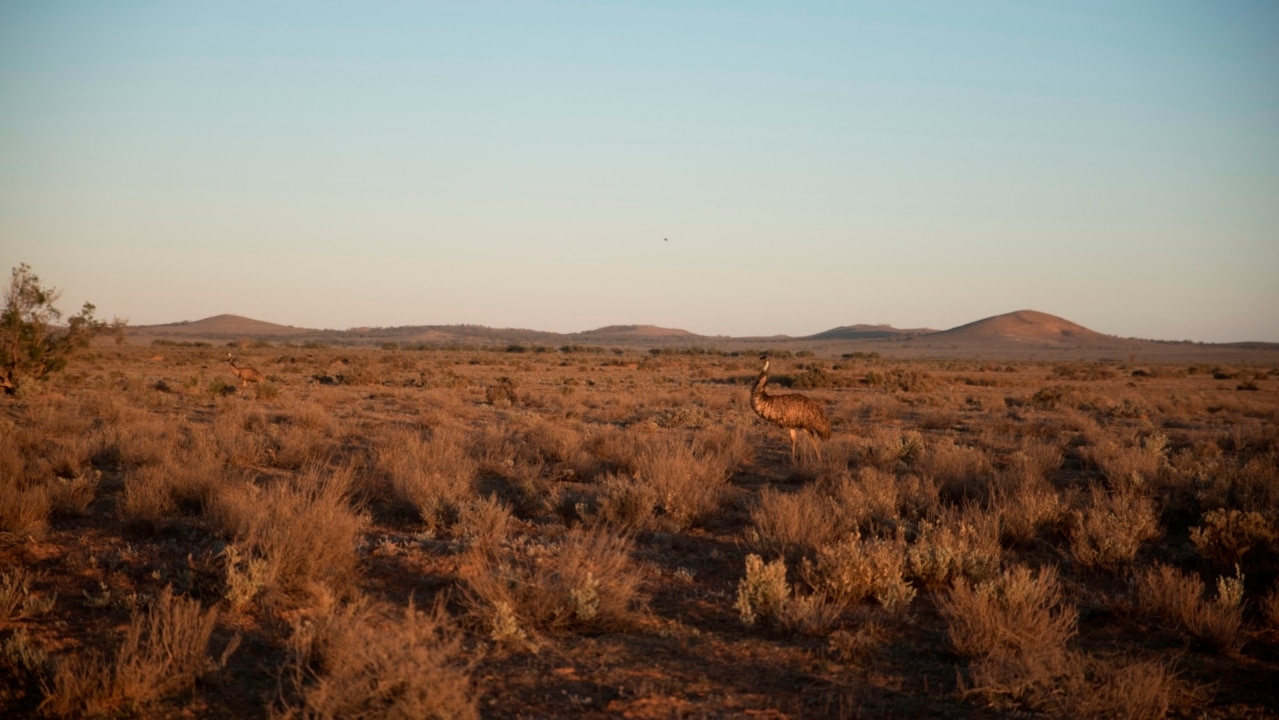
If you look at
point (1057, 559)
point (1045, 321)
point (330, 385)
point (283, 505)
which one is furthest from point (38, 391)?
point (1045, 321)

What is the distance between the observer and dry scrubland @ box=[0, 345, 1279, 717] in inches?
195

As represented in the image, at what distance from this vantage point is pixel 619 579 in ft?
21.6

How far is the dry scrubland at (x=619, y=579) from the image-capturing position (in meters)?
4.96

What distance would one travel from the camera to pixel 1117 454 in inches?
515

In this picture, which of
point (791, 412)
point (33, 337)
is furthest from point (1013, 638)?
point (33, 337)

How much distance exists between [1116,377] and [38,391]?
46.7 metres

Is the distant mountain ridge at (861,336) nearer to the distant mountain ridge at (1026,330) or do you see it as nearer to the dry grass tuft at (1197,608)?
the distant mountain ridge at (1026,330)

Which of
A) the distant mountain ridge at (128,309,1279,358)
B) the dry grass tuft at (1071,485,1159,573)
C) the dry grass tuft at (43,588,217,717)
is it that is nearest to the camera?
the dry grass tuft at (43,588,217,717)

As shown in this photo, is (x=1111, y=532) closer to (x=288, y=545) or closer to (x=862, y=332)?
(x=288, y=545)

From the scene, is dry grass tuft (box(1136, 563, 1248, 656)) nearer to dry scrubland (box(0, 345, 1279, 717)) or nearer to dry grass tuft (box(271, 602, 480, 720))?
dry scrubland (box(0, 345, 1279, 717))

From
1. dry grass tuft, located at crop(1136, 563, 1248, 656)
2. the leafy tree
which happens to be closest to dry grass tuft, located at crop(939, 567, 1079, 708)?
dry grass tuft, located at crop(1136, 563, 1248, 656)

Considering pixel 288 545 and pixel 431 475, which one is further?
pixel 431 475

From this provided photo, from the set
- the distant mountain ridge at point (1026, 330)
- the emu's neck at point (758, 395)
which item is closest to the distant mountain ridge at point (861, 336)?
the distant mountain ridge at point (1026, 330)

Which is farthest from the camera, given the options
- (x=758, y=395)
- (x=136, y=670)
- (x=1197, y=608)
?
(x=758, y=395)
